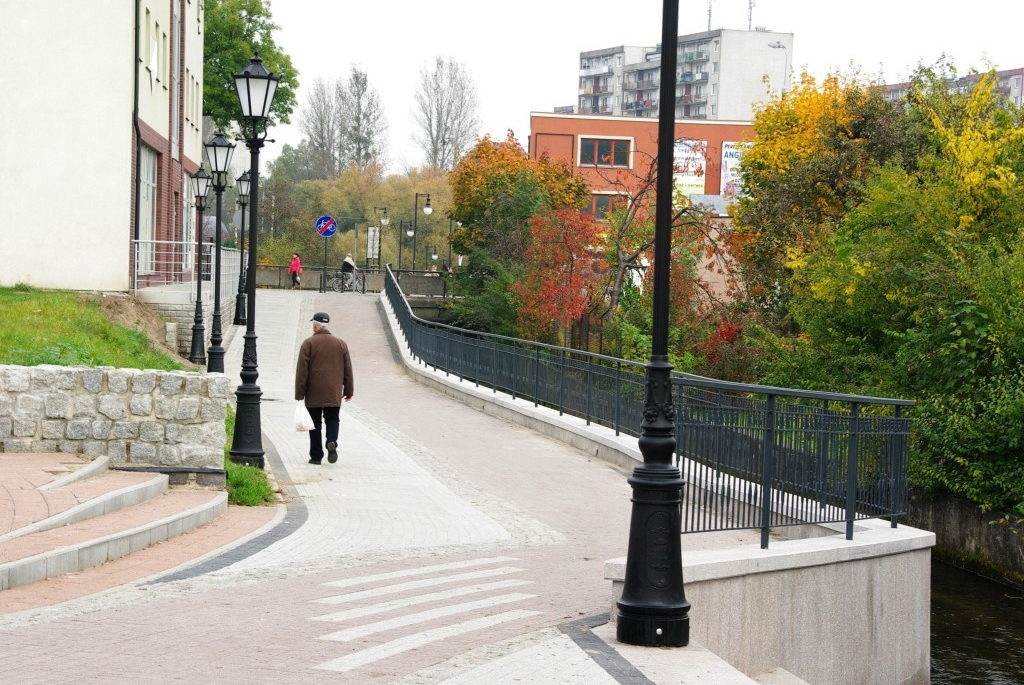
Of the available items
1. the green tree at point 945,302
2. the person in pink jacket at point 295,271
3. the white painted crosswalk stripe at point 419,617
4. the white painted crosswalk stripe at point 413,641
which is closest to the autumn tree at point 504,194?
the person in pink jacket at point 295,271

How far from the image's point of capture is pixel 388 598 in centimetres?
822

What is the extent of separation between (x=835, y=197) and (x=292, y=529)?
2672 centimetres

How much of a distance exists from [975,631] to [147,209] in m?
23.6

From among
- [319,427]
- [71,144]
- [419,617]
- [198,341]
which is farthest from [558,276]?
[419,617]

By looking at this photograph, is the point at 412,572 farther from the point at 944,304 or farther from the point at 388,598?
the point at 944,304

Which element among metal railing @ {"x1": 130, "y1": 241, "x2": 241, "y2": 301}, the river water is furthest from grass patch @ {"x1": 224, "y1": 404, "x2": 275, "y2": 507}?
metal railing @ {"x1": 130, "y1": 241, "x2": 241, "y2": 301}

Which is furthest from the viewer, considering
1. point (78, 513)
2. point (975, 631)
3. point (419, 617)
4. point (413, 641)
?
point (975, 631)

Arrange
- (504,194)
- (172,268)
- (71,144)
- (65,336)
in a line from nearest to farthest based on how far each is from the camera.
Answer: (65,336) < (71,144) < (172,268) < (504,194)

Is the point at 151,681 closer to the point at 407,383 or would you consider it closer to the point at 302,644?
the point at 302,644

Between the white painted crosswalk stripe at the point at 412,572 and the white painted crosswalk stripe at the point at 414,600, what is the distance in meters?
0.55

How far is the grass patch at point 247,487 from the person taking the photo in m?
12.0

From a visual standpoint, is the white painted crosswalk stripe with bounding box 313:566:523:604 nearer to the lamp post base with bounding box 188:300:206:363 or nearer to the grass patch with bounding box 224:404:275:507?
the grass patch with bounding box 224:404:275:507

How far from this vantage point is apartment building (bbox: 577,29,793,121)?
339 feet

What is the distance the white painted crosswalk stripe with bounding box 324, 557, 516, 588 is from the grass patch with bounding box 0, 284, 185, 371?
6.83 metres
